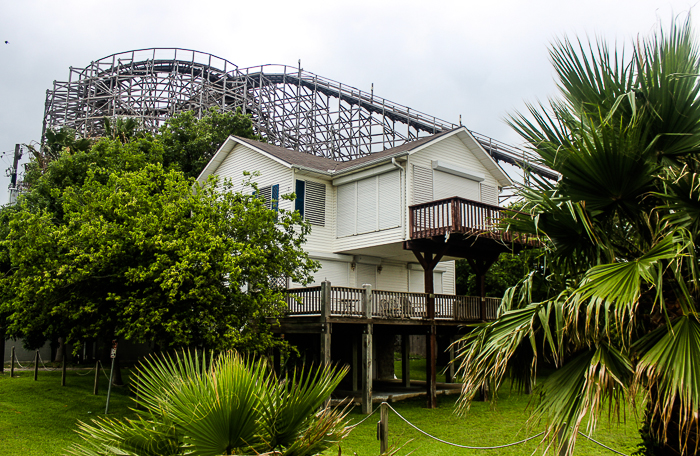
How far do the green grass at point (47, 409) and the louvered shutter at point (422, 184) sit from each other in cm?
1118

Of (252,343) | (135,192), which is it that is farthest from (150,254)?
(252,343)

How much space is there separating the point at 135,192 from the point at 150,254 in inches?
71.7

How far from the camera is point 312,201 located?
70.0ft

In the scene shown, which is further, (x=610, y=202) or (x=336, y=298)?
(x=336, y=298)

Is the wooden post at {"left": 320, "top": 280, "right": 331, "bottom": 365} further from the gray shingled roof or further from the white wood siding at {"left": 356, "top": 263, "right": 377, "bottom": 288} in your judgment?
the gray shingled roof

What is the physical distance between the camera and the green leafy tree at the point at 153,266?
13492mm

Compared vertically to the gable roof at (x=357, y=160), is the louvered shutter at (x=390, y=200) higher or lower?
lower

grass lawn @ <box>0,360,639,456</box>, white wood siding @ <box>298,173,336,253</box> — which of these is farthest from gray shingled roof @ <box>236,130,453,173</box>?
grass lawn @ <box>0,360,639,456</box>

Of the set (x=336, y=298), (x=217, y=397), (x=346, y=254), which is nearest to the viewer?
(x=217, y=397)

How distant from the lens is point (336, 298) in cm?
1669

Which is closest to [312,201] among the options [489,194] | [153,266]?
[489,194]

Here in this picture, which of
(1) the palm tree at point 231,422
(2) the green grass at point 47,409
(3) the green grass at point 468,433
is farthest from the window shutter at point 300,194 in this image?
(1) the palm tree at point 231,422

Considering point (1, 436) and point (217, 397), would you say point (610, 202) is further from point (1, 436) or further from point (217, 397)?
point (1, 436)

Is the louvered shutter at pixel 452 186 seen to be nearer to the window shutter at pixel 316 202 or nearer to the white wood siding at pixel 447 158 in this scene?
the white wood siding at pixel 447 158
